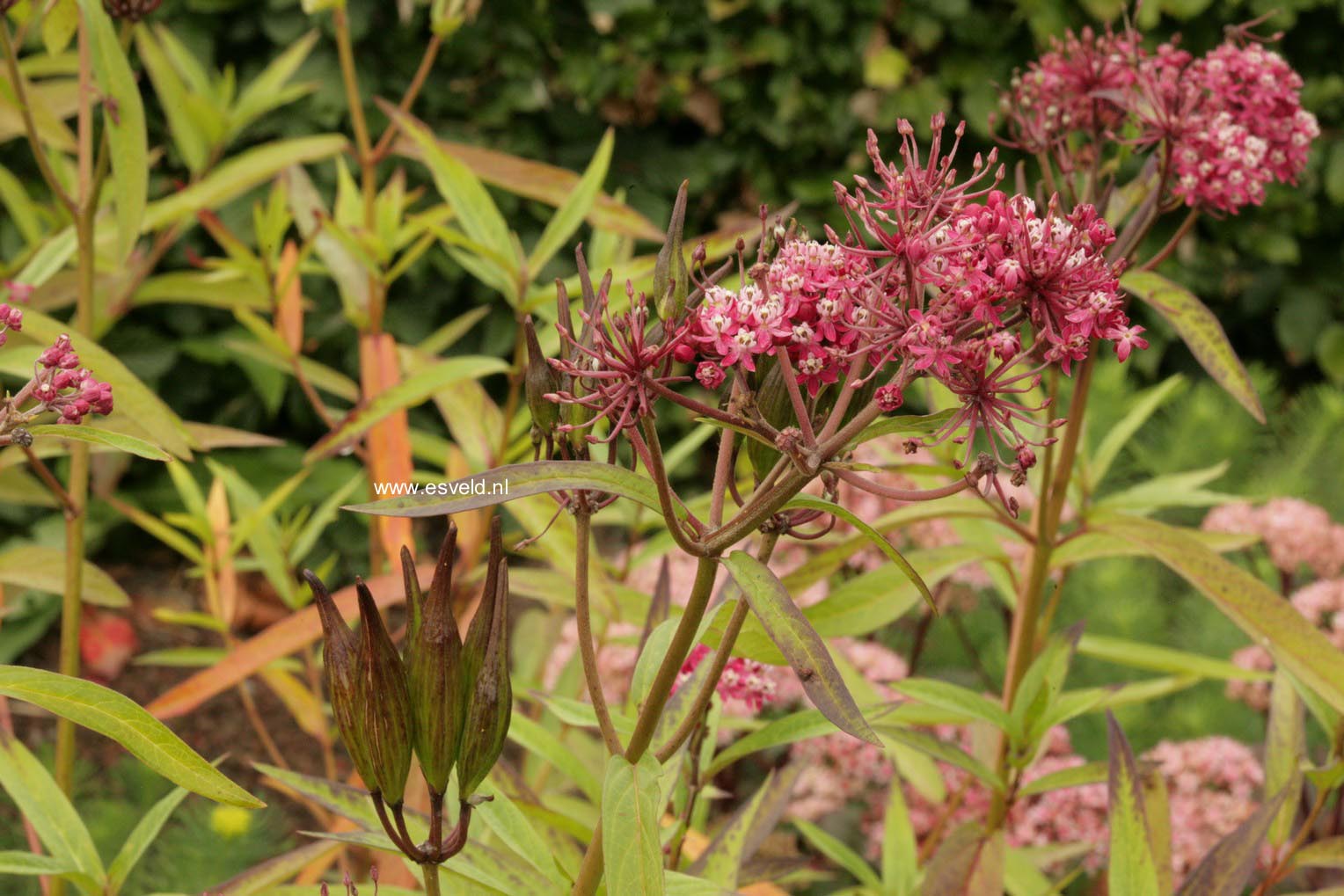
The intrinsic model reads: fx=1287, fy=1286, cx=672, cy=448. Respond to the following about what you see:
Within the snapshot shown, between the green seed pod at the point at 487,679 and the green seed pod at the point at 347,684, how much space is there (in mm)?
59

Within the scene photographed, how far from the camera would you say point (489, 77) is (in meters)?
3.83

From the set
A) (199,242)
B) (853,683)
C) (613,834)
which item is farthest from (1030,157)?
(613,834)

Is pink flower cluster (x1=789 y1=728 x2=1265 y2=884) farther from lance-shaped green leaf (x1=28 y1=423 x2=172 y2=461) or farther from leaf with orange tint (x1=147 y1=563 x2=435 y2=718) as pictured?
lance-shaped green leaf (x1=28 y1=423 x2=172 y2=461)

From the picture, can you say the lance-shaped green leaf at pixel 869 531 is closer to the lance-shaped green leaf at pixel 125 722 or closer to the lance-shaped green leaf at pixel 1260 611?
the lance-shaped green leaf at pixel 125 722

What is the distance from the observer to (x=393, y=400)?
130 centimetres

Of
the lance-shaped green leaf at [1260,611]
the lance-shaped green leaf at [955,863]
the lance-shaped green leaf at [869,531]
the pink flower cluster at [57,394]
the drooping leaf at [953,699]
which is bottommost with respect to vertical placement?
the lance-shaped green leaf at [955,863]

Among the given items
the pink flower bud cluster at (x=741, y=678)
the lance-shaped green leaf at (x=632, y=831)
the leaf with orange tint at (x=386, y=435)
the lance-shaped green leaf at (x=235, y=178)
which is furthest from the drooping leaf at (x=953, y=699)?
the lance-shaped green leaf at (x=235, y=178)

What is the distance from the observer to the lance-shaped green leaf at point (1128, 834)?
1.02m

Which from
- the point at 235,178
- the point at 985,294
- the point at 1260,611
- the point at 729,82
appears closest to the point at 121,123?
the point at 235,178

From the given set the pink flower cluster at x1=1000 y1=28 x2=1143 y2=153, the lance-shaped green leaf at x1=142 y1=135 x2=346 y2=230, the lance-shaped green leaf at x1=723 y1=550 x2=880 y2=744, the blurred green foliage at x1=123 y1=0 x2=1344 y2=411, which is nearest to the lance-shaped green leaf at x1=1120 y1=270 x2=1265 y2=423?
the pink flower cluster at x1=1000 y1=28 x2=1143 y2=153

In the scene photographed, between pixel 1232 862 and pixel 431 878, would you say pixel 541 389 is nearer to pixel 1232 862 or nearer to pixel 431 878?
pixel 431 878

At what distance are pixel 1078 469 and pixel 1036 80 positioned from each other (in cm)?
46

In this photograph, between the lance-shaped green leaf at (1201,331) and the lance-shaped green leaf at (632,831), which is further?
the lance-shaped green leaf at (1201,331)

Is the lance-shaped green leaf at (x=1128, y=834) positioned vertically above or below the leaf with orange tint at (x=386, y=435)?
below
